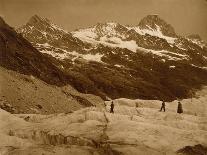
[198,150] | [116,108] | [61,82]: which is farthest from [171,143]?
[61,82]

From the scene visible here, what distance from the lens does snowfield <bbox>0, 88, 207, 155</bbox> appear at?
28.0m

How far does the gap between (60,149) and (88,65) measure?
119m

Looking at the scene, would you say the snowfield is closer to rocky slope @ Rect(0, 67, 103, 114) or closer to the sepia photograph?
the sepia photograph

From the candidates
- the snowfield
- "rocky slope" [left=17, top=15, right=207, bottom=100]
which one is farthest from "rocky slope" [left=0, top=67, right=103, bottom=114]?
"rocky slope" [left=17, top=15, right=207, bottom=100]

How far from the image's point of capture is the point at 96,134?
29891 millimetres

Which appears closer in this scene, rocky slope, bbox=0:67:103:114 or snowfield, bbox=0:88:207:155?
snowfield, bbox=0:88:207:155

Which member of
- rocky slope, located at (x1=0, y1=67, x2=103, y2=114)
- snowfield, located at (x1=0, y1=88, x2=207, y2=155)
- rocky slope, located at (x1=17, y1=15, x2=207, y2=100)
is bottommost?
snowfield, located at (x1=0, y1=88, x2=207, y2=155)

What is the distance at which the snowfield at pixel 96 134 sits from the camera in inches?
1103

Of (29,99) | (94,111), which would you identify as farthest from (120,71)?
(94,111)

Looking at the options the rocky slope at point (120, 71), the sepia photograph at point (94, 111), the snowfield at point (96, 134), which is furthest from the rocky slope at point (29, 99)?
the rocky slope at point (120, 71)

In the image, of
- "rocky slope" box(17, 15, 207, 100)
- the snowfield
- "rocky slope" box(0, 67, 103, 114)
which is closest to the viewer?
the snowfield

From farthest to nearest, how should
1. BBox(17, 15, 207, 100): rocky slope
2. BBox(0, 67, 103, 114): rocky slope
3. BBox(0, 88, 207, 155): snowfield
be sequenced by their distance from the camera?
BBox(17, 15, 207, 100): rocky slope, BBox(0, 67, 103, 114): rocky slope, BBox(0, 88, 207, 155): snowfield

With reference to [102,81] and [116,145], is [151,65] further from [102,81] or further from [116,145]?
[116,145]

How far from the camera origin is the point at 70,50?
182000mm
